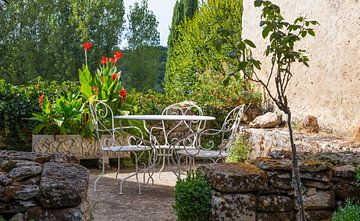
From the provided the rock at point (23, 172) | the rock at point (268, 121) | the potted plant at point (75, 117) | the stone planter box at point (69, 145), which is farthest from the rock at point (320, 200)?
the stone planter box at point (69, 145)

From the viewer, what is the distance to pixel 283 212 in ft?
10.7

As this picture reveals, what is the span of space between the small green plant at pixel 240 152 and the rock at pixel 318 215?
3099 mm

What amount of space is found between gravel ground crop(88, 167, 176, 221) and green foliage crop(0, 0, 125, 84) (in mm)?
13359

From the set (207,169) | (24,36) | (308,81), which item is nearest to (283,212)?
(207,169)

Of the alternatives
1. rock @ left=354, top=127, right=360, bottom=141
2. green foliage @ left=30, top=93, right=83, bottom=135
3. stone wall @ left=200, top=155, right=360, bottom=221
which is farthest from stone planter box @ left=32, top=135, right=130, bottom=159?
stone wall @ left=200, top=155, right=360, bottom=221

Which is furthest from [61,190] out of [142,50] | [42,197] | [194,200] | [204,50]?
[142,50]

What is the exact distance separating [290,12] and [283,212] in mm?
4279

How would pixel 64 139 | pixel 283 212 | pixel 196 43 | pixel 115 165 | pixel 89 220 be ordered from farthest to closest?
pixel 196 43 → pixel 115 165 → pixel 64 139 → pixel 283 212 → pixel 89 220

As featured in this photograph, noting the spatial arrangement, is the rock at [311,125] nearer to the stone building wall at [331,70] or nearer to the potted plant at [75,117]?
the stone building wall at [331,70]

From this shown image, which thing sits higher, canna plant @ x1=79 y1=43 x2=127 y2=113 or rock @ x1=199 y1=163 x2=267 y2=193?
canna plant @ x1=79 y1=43 x2=127 y2=113

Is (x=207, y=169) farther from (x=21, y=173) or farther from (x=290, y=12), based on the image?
(x=290, y=12)

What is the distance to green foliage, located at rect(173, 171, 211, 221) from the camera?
335 centimetres

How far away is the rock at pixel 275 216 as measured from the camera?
3.22m

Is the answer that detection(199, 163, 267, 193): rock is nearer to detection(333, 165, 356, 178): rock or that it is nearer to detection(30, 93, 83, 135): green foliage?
detection(333, 165, 356, 178): rock
